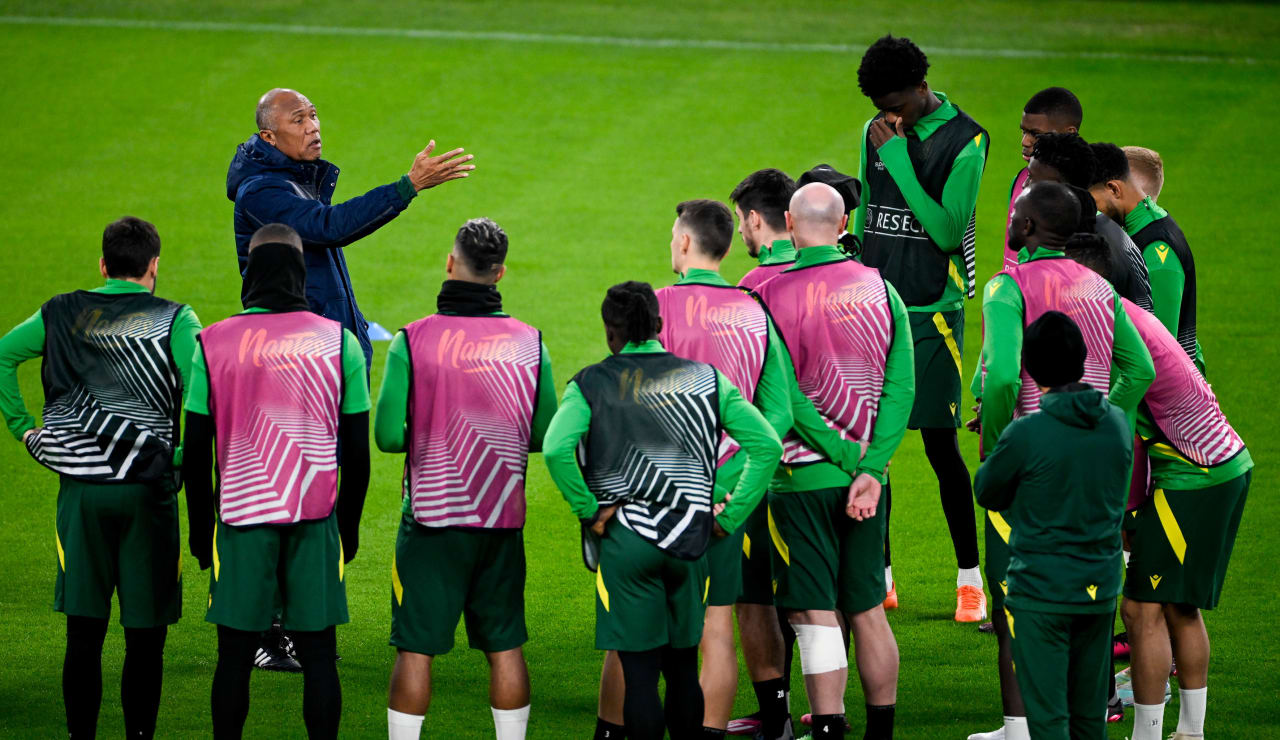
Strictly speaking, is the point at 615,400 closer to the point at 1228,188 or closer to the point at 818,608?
the point at 818,608

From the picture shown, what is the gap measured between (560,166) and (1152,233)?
10.4 metres

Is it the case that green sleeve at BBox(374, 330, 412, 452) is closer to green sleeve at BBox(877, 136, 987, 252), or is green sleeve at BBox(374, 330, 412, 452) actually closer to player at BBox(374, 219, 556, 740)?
player at BBox(374, 219, 556, 740)

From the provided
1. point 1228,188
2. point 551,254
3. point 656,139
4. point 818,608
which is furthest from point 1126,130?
point 818,608

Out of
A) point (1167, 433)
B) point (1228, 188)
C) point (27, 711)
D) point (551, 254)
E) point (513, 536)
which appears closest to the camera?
point (513, 536)

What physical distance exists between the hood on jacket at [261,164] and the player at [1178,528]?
310cm

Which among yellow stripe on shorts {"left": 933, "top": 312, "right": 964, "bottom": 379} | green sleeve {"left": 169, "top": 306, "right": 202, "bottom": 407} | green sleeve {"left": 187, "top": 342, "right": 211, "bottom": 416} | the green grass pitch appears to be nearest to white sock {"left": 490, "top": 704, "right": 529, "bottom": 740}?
the green grass pitch

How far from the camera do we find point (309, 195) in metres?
6.25

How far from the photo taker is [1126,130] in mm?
16047

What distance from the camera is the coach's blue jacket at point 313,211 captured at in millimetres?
5836

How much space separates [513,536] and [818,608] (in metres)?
1.05

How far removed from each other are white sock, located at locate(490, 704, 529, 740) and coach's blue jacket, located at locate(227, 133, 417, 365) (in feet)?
6.62

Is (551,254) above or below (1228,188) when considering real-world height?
below

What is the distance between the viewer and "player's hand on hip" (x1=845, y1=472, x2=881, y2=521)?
196 inches

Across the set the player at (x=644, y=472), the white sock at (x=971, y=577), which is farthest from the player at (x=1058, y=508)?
the white sock at (x=971, y=577)
